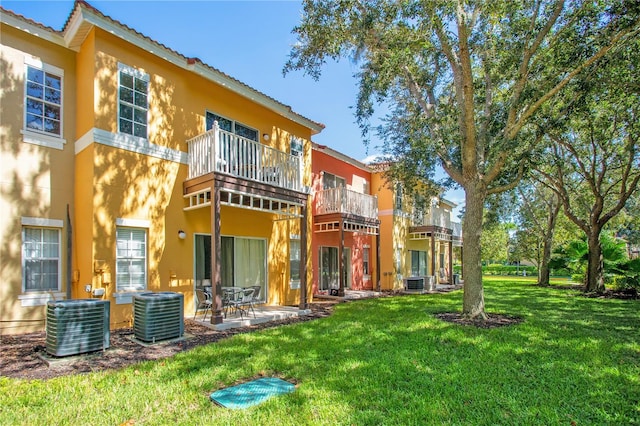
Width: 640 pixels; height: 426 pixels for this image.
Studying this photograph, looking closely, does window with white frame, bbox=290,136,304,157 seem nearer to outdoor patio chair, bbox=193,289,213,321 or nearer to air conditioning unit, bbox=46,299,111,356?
outdoor patio chair, bbox=193,289,213,321

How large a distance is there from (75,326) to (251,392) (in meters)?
3.54

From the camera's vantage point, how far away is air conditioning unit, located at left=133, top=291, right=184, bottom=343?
7242 millimetres

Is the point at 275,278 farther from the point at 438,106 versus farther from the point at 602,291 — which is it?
the point at 602,291

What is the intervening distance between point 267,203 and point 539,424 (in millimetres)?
9305

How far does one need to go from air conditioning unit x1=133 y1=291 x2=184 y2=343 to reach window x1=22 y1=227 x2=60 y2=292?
270 centimetres

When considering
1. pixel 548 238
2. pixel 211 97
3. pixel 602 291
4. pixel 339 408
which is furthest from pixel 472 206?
pixel 548 238

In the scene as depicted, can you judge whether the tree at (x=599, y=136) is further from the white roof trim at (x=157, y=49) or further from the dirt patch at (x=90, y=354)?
the dirt patch at (x=90, y=354)

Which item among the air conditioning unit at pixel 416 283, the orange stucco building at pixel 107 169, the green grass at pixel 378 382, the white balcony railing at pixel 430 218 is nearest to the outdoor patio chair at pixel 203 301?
the orange stucco building at pixel 107 169

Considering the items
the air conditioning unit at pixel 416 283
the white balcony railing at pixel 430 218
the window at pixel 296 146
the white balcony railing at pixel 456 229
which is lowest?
the air conditioning unit at pixel 416 283

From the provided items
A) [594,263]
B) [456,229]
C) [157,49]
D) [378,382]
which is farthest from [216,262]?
[456,229]

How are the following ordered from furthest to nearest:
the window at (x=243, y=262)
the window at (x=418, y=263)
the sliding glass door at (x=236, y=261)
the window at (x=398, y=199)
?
the window at (x=418, y=263)
the window at (x=398, y=199)
the window at (x=243, y=262)
the sliding glass door at (x=236, y=261)

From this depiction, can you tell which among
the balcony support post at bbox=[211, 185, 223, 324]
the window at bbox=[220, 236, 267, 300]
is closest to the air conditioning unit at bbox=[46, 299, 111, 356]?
the balcony support post at bbox=[211, 185, 223, 324]

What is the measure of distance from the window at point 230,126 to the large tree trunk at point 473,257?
23.5ft

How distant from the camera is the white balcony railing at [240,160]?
9.42 meters
